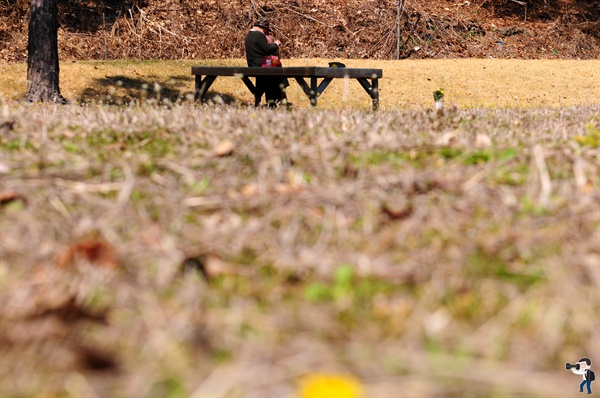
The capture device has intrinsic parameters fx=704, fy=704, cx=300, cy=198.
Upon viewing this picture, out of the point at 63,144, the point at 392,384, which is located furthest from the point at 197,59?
the point at 392,384

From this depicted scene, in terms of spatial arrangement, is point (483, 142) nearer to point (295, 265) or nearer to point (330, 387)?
point (295, 265)

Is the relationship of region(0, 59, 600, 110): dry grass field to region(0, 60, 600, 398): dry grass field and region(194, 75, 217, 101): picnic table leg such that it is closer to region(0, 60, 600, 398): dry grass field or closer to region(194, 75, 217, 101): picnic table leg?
region(194, 75, 217, 101): picnic table leg

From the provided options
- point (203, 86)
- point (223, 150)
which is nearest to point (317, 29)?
point (203, 86)

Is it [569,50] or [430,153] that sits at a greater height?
[569,50]

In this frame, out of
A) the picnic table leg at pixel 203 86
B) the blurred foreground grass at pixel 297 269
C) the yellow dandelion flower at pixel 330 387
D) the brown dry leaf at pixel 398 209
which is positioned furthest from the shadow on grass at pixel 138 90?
the yellow dandelion flower at pixel 330 387

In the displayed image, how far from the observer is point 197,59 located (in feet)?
68.7

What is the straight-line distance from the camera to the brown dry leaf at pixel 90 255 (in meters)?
2.10

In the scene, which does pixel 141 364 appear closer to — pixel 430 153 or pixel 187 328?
pixel 187 328

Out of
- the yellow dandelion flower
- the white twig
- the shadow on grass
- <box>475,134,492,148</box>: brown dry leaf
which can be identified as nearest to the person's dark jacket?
the shadow on grass

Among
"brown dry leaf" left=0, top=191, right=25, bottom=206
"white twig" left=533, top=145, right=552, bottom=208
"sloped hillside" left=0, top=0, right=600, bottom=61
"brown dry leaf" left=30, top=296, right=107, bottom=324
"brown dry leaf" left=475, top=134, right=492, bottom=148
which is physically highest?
"sloped hillside" left=0, top=0, right=600, bottom=61

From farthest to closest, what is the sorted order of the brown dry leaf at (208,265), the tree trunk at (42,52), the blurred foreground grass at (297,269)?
the tree trunk at (42,52), the brown dry leaf at (208,265), the blurred foreground grass at (297,269)

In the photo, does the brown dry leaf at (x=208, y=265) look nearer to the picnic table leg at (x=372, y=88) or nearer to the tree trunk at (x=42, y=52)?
the picnic table leg at (x=372, y=88)

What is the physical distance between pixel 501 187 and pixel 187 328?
165cm

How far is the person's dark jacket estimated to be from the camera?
1240cm
